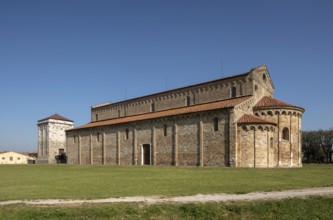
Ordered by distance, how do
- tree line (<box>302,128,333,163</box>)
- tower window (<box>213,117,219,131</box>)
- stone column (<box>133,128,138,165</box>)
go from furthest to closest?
tree line (<box>302,128,333,163</box>), stone column (<box>133,128,138,165</box>), tower window (<box>213,117,219,131</box>)

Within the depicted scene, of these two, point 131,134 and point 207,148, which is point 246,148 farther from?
point 131,134

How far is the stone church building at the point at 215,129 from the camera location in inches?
1253

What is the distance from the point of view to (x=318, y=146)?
222 ft

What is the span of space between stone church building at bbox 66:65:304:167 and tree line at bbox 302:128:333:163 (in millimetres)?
32301

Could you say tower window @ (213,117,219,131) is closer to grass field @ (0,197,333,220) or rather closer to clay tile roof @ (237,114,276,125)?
clay tile roof @ (237,114,276,125)

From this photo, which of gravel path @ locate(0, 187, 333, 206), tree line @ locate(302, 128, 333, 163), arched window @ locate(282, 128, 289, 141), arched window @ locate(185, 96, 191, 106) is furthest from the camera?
tree line @ locate(302, 128, 333, 163)

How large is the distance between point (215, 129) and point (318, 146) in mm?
43096

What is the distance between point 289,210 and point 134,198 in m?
5.64

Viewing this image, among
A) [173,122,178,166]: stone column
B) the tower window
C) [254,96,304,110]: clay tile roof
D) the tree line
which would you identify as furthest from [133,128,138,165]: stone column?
the tree line

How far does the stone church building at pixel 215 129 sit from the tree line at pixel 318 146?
32301 mm

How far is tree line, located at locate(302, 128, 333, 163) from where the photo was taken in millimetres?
66250

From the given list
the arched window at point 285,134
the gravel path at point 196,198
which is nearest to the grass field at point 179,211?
the gravel path at point 196,198

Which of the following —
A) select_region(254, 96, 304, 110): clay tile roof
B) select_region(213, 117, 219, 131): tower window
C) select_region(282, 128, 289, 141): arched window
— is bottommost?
select_region(282, 128, 289, 141): arched window

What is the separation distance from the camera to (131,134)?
44062 millimetres
